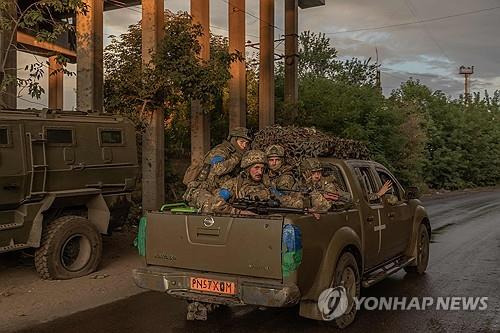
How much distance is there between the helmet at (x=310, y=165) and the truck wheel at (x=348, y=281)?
103cm

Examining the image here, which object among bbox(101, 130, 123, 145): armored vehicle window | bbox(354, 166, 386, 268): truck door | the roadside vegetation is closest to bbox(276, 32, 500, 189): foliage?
the roadside vegetation

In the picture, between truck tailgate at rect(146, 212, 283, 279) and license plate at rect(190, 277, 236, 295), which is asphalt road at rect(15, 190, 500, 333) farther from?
truck tailgate at rect(146, 212, 283, 279)

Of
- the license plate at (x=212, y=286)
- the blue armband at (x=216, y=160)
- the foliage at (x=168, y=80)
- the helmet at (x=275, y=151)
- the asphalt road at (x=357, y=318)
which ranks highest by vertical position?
the foliage at (x=168, y=80)

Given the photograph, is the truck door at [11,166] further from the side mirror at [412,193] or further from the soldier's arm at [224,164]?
the side mirror at [412,193]

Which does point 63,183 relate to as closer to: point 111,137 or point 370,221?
point 111,137

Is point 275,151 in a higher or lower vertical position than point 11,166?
higher

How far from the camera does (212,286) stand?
17.3 feet

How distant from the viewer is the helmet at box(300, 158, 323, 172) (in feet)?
20.9

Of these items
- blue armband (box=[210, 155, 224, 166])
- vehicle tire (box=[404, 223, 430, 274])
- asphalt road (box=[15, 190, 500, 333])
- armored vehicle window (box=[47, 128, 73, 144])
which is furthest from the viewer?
vehicle tire (box=[404, 223, 430, 274])

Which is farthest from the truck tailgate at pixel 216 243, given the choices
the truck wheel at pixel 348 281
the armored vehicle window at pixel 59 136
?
the armored vehicle window at pixel 59 136

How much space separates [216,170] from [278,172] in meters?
0.70

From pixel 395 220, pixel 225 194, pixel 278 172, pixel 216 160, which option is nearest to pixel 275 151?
pixel 278 172

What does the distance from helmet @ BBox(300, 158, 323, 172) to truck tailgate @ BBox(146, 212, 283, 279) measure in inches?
59.0

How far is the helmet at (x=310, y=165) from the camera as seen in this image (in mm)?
6379
